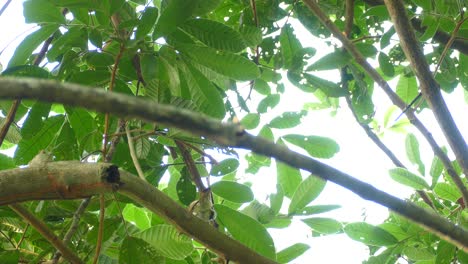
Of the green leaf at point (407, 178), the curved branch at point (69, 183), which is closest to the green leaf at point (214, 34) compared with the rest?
the curved branch at point (69, 183)

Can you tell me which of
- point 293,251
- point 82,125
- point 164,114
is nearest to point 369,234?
point 293,251

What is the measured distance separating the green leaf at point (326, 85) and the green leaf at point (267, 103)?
0.44 feet

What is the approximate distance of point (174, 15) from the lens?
1.00 metres

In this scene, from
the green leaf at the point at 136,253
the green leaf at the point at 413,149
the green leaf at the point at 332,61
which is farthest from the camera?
the green leaf at the point at 413,149

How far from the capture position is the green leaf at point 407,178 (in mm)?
1403

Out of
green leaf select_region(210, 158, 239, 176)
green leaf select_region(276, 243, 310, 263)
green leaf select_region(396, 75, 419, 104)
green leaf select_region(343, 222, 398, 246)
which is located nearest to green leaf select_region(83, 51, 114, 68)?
green leaf select_region(210, 158, 239, 176)

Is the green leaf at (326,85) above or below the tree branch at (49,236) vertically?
above

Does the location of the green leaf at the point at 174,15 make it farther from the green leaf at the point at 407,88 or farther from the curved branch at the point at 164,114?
the green leaf at the point at 407,88

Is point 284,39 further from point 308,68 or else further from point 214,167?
point 214,167

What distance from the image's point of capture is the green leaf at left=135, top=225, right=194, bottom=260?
1100mm

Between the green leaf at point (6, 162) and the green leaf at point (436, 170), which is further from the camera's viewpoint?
the green leaf at point (436, 170)

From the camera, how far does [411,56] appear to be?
1119 mm

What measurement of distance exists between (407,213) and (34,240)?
0.89 m

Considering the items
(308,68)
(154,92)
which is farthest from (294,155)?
(308,68)
